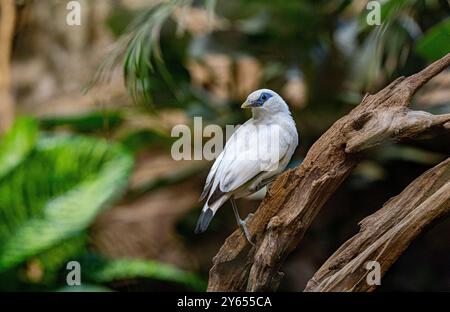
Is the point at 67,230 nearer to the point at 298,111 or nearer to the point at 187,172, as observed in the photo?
the point at 187,172

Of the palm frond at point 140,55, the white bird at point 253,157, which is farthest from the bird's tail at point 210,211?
the palm frond at point 140,55

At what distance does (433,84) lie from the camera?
72.2 inches

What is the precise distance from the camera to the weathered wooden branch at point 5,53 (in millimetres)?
2902

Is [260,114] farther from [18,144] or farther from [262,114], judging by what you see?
[18,144]

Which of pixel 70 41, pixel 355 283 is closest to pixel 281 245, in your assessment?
pixel 355 283

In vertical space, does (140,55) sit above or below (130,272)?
above

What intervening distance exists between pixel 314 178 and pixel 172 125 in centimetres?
111

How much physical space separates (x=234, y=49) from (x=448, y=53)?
55.4 inches

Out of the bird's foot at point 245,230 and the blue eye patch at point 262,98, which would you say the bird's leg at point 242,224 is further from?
the blue eye patch at point 262,98

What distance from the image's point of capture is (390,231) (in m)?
1.40

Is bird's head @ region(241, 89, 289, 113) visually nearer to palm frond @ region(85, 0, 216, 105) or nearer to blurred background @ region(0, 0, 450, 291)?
blurred background @ region(0, 0, 450, 291)

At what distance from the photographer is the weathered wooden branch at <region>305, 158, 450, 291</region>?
1.38m

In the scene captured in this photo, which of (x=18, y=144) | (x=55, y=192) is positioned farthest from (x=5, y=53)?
(x=55, y=192)

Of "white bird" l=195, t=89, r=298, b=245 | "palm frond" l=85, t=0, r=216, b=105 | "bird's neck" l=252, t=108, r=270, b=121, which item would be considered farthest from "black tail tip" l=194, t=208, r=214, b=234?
"palm frond" l=85, t=0, r=216, b=105
